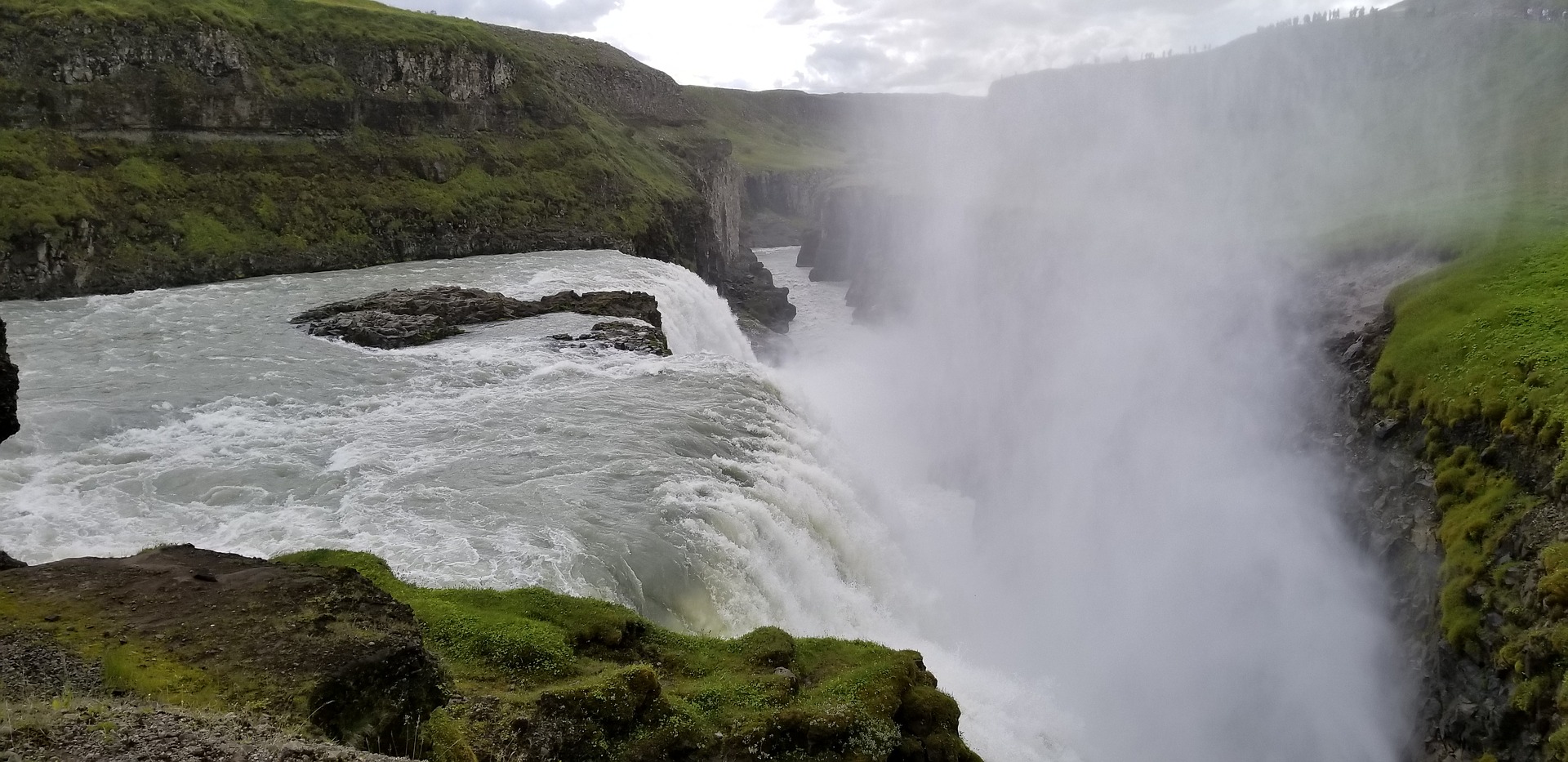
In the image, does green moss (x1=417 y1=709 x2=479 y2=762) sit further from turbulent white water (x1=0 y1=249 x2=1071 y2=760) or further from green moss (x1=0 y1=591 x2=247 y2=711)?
turbulent white water (x1=0 y1=249 x2=1071 y2=760)

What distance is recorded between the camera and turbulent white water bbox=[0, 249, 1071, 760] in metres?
14.3

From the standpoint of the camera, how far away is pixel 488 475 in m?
17.7

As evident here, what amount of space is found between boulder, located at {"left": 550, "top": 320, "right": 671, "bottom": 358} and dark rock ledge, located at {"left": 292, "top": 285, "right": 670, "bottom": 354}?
0.06 metres

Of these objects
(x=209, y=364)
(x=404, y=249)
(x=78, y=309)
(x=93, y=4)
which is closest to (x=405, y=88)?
(x=404, y=249)

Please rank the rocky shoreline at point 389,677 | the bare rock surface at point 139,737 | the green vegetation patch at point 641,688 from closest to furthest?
the bare rock surface at point 139,737, the rocky shoreline at point 389,677, the green vegetation patch at point 641,688

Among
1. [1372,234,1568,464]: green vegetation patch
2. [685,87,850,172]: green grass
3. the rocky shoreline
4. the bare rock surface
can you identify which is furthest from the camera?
Result: [685,87,850,172]: green grass

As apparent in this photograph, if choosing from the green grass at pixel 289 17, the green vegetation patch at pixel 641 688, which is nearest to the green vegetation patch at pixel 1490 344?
the green vegetation patch at pixel 641 688

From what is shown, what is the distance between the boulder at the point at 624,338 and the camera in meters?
28.9

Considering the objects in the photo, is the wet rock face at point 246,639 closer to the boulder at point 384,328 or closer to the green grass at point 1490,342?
the green grass at point 1490,342

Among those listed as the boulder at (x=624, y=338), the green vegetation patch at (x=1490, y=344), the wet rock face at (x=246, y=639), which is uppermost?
the green vegetation patch at (x=1490, y=344)

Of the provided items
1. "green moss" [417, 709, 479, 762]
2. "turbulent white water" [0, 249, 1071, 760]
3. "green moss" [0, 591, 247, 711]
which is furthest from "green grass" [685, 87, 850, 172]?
"green moss" [417, 709, 479, 762]

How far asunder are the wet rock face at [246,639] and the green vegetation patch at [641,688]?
0.60 metres

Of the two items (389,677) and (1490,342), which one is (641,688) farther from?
(1490,342)

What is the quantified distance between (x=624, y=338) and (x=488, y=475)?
478 inches
